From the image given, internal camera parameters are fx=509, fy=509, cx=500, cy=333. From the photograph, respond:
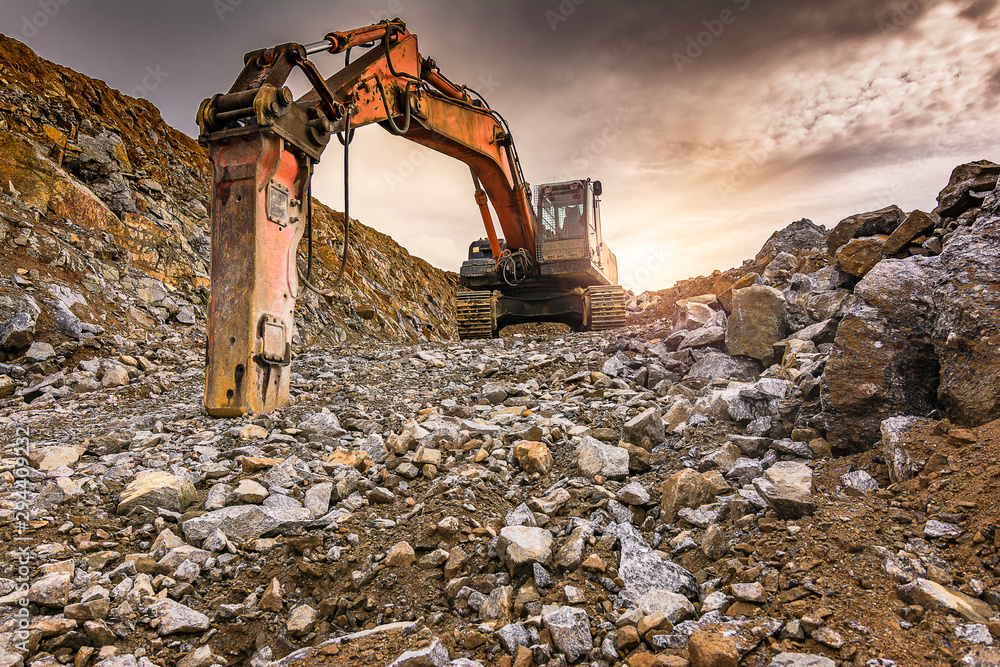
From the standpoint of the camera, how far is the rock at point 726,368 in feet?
13.9

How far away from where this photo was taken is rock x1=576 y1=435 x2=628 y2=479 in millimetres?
2650

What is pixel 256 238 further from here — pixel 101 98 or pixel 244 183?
pixel 101 98

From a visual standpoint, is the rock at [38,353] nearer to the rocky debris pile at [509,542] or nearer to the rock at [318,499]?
the rocky debris pile at [509,542]

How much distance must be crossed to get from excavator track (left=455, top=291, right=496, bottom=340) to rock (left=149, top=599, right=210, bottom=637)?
23.5 feet

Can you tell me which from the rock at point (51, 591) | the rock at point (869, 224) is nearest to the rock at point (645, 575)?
the rock at point (51, 591)

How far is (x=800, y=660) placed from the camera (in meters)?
1.34

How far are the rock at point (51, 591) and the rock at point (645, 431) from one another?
8.66ft

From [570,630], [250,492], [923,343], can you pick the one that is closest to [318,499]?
[250,492]

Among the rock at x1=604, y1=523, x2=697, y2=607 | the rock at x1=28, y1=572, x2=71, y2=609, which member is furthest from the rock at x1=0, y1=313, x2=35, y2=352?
the rock at x1=604, y1=523, x2=697, y2=607

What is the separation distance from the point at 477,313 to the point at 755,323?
16.9 feet

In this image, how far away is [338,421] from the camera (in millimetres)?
3562

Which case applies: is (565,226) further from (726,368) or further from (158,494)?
(158,494)

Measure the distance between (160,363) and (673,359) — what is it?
5.35 m

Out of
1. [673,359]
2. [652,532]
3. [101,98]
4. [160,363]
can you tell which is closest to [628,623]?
[652,532]
